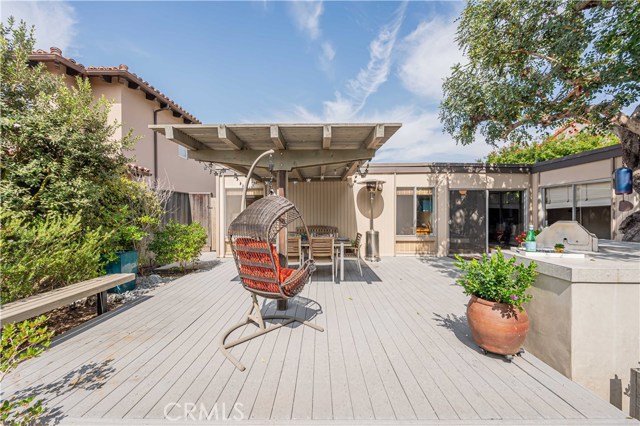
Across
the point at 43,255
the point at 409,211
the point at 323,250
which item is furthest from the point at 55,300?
the point at 409,211

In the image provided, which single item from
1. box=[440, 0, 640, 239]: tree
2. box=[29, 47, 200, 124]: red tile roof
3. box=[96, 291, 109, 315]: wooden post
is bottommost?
box=[96, 291, 109, 315]: wooden post

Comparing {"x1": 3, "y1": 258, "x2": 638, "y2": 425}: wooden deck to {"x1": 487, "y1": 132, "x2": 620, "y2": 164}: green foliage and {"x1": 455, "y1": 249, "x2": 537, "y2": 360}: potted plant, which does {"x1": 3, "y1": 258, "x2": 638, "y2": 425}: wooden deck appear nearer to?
{"x1": 455, "y1": 249, "x2": 537, "y2": 360}: potted plant

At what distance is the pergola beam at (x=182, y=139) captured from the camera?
4.03 metres

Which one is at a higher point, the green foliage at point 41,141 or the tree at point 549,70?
the tree at point 549,70

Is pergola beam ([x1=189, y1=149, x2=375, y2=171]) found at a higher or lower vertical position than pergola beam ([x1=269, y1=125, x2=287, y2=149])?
lower

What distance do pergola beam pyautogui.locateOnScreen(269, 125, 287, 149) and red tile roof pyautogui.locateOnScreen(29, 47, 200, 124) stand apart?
15.8 ft

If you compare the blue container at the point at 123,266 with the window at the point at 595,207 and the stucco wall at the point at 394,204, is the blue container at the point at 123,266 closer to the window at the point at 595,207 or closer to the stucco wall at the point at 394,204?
the stucco wall at the point at 394,204

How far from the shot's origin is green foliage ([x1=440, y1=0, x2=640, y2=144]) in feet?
13.6

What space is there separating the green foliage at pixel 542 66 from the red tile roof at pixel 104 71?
8215mm

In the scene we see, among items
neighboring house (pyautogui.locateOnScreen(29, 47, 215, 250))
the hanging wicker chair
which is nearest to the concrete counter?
the hanging wicker chair

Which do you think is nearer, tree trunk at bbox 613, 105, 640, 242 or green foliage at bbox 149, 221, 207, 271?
tree trunk at bbox 613, 105, 640, 242

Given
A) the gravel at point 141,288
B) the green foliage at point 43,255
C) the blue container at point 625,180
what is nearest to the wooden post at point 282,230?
the gravel at point 141,288

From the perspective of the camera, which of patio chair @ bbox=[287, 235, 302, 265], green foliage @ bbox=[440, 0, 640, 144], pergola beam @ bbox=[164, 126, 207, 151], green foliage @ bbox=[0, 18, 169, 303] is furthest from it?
patio chair @ bbox=[287, 235, 302, 265]

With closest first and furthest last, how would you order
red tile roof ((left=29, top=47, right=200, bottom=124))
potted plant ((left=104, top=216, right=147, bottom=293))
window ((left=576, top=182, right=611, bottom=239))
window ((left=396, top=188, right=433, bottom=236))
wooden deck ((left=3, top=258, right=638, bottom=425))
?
wooden deck ((left=3, top=258, right=638, bottom=425)) → potted plant ((left=104, top=216, right=147, bottom=293)) → red tile roof ((left=29, top=47, right=200, bottom=124)) → window ((left=576, top=182, right=611, bottom=239)) → window ((left=396, top=188, right=433, bottom=236))
